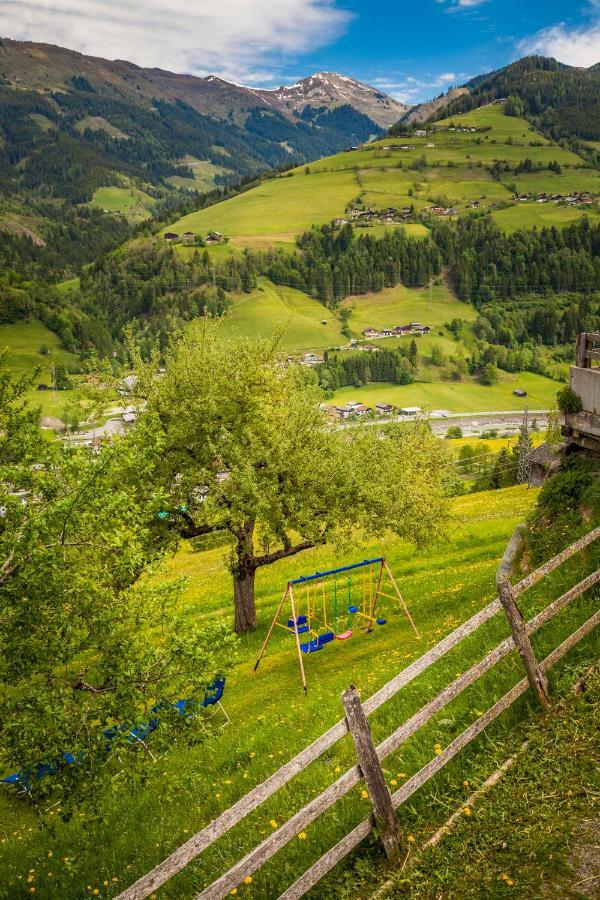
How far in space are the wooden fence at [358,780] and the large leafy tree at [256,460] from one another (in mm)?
14146

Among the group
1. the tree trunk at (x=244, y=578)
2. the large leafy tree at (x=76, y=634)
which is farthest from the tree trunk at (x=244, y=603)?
the large leafy tree at (x=76, y=634)

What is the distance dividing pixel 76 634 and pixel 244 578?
1639 cm

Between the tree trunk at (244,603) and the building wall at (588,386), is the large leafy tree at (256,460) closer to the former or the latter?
the tree trunk at (244,603)

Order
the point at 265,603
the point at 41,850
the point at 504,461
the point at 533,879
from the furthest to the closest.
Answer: the point at 504,461, the point at 265,603, the point at 41,850, the point at 533,879

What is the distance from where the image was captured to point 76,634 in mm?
11383

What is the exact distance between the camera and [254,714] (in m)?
18.9

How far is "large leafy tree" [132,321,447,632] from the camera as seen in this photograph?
2430cm

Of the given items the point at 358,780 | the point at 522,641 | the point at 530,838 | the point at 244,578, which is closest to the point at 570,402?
the point at 522,641

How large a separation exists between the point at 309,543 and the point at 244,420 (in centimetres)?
593

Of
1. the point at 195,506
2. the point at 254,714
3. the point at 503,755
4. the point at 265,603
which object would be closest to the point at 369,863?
the point at 503,755

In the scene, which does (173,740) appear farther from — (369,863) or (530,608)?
(530,608)

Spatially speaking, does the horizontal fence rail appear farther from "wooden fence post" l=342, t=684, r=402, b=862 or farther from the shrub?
the shrub

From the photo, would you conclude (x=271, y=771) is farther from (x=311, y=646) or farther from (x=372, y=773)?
(x=311, y=646)

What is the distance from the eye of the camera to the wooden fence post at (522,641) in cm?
971
